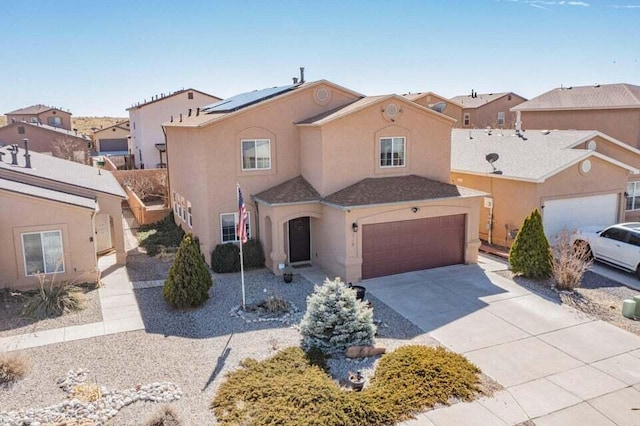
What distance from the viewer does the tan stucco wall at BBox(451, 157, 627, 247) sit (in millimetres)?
21234

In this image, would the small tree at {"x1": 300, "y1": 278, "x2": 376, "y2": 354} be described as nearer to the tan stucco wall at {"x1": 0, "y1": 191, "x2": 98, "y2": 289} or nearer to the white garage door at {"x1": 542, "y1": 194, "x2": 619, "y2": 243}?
the tan stucco wall at {"x1": 0, "y1": 191, "x2": 98, "y2": 289}

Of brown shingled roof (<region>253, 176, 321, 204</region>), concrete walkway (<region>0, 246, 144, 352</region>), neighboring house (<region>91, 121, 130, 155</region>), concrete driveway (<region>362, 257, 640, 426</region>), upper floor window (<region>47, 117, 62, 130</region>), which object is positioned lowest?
concrete driveway (<region>362, 257, 640, 426</region>)

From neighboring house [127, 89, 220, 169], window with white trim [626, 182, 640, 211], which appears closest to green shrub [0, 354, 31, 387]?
window with white trim [626, 182, 640, 211]

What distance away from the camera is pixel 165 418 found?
925cm

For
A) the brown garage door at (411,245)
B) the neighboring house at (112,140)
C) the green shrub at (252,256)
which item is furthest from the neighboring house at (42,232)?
the neighboring house at (112,140)

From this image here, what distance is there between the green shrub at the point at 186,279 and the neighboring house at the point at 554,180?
45.9 ft

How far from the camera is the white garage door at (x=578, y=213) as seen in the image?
21.8m

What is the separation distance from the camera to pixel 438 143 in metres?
20.9

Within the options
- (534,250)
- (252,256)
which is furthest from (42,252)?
(534,250)

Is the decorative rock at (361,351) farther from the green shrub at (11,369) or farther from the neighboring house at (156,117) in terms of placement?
the neighboring house at (156,117)

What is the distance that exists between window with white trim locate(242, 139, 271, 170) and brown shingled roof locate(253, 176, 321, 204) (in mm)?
1061

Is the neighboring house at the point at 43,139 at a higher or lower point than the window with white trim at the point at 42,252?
higher

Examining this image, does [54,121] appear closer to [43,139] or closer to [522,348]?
[43,139]

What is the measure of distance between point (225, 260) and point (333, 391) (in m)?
10.1
